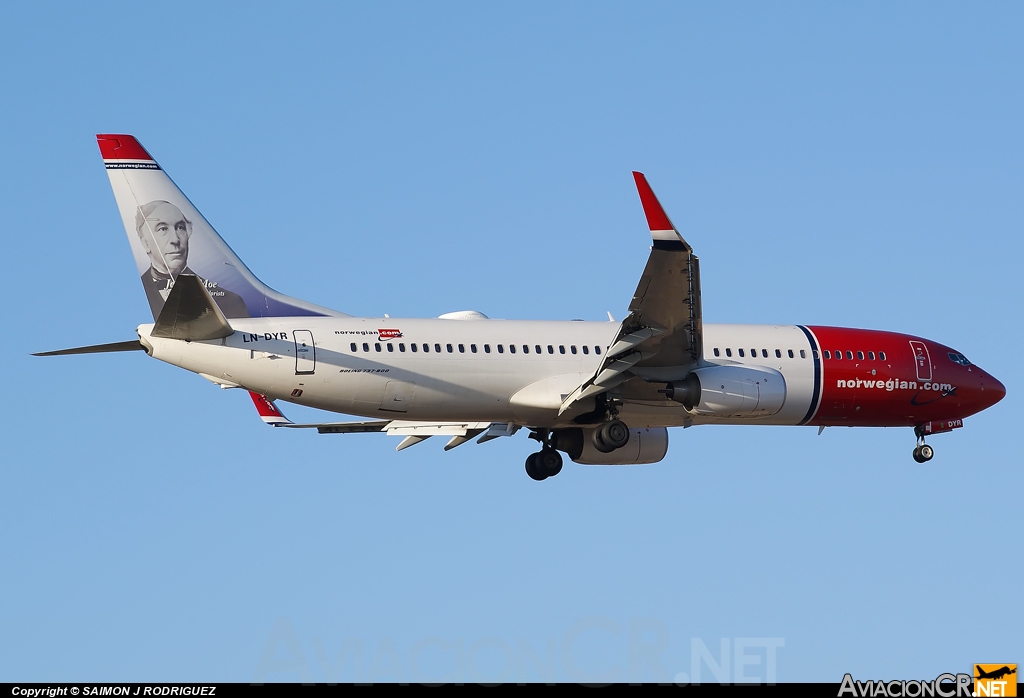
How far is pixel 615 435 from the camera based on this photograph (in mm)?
34281

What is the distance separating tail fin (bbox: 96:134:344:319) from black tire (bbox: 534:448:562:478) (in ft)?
28.4

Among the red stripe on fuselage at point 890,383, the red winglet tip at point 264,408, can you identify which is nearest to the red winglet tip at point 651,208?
the red stripe on fuselage at point 890,383

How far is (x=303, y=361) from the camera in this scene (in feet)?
103

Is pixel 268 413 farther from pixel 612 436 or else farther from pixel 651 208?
pixel 651 208

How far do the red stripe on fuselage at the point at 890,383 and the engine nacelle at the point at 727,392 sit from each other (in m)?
2.87

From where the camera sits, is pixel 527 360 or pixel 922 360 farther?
pixel 922 360

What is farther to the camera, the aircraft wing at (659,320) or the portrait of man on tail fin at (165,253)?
the portrait of man on tail fin at (165,253)

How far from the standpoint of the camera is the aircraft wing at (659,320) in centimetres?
2853

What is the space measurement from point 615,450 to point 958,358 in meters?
10.2

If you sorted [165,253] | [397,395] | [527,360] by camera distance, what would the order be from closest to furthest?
[165,253] → [397,395] → [527,360]

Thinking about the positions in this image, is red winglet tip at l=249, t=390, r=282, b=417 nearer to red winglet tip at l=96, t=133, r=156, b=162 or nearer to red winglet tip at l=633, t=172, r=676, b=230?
red winglet tip at l=96, t=133, r=156, b=162
